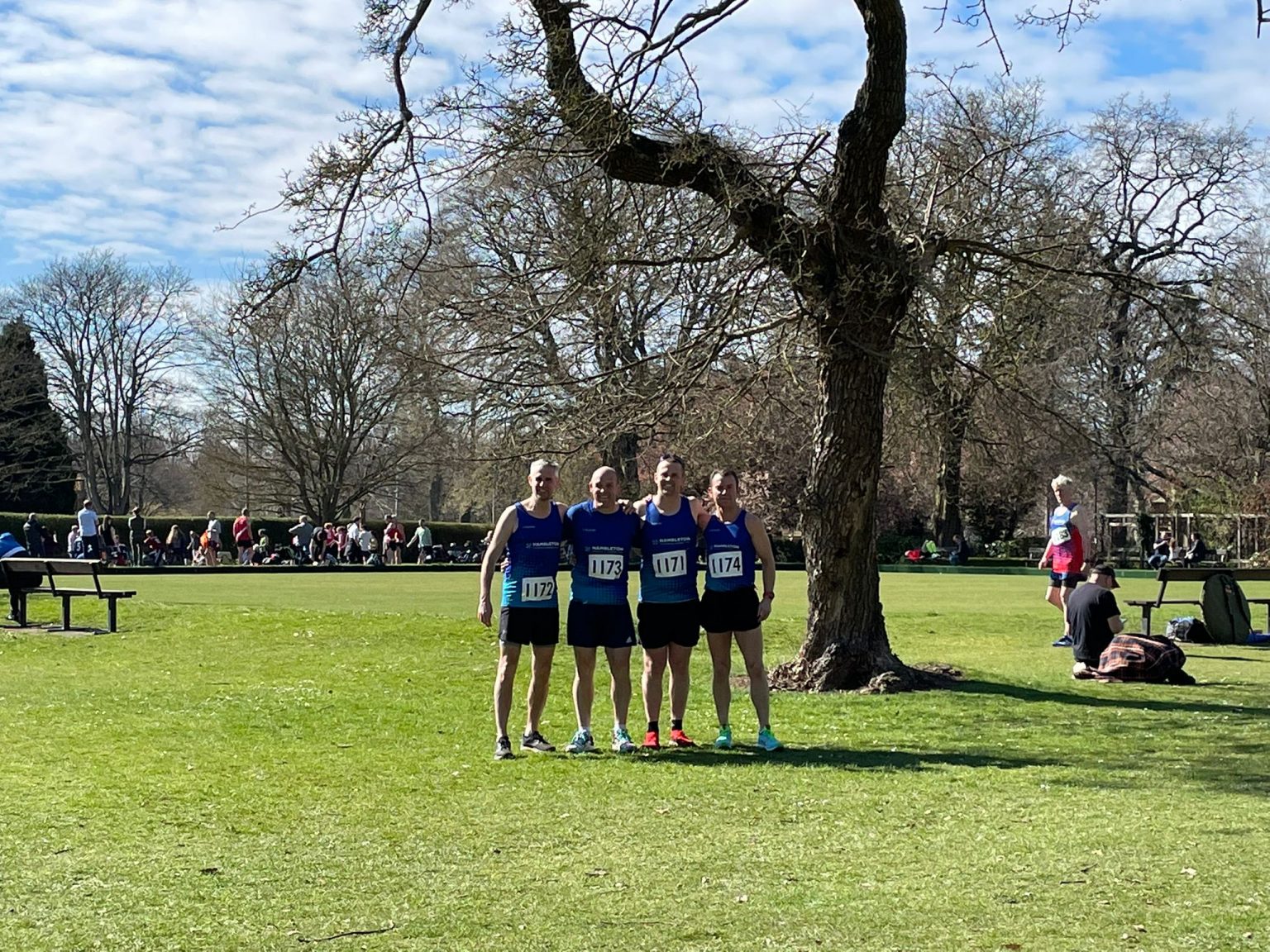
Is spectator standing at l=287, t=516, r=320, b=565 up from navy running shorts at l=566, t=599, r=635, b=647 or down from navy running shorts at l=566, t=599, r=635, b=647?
up

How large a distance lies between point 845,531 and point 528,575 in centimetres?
503

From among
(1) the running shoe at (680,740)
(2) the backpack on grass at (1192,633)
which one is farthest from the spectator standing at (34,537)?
(1) the running shoe at (680,740)

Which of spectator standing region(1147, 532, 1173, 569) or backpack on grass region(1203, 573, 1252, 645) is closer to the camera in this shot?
backpack on grass region(1203, 573, 1252, 645)

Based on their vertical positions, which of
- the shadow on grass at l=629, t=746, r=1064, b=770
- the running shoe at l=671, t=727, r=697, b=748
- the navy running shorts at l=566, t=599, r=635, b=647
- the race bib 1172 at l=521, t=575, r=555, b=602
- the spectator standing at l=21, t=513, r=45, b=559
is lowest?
the shadow on grass at l=629, t=746, r=1064, b=770

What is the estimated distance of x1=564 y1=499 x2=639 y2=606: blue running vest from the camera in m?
10.0

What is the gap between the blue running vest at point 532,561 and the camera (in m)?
9.88

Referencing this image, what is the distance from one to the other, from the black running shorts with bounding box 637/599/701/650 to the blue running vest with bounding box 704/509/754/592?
0.83ft

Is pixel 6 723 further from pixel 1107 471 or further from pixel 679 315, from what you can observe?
pixel 1107 471

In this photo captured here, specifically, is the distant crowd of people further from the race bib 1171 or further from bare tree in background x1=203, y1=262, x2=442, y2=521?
the race bib 1171

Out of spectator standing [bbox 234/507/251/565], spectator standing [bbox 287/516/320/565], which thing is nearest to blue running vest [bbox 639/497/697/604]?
spectator standing [bbox 234/507/251/565]

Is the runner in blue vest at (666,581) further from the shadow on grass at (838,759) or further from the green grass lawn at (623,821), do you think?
the green grass lawn at (623,821)

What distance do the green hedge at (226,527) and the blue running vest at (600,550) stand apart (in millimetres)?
47406

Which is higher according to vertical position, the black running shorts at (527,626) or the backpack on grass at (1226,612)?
the black running shorts at (527,626)

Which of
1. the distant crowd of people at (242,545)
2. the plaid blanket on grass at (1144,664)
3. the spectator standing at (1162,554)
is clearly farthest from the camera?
the spectator standing at (1162,554)
